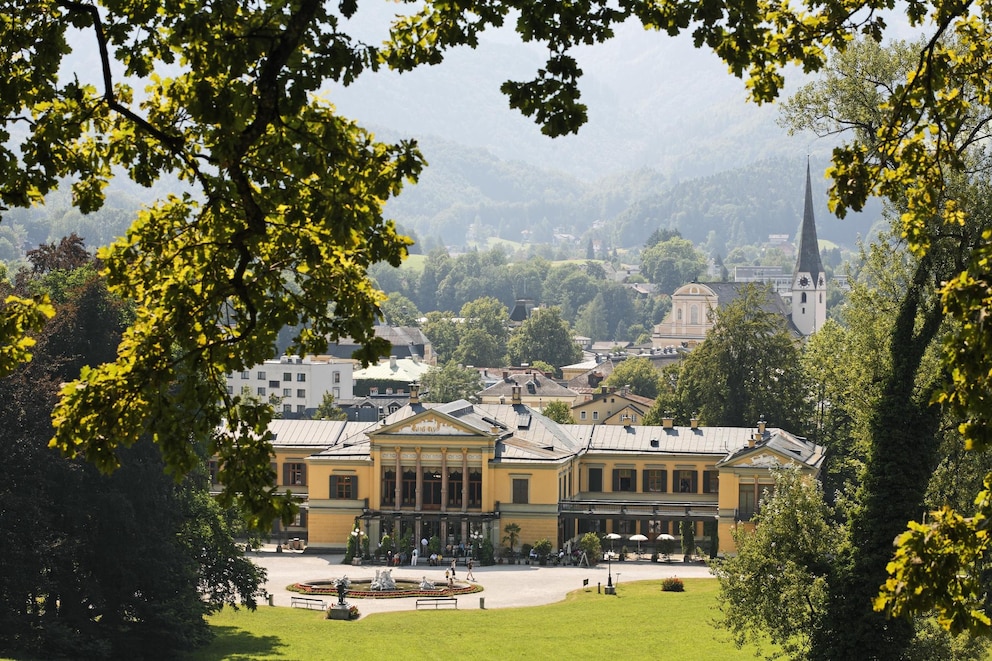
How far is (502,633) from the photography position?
4847cm

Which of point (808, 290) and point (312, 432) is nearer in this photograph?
point (312, 432)

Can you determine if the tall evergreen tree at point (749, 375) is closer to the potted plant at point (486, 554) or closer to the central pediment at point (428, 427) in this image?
the central pediment at point (428, 427)

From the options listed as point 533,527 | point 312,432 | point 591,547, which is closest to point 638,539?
point 591,547

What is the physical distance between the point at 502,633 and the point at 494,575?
49.9 feet

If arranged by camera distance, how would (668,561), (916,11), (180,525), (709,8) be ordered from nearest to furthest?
(709,8)
(916,11)
(180,525)
(668,561)

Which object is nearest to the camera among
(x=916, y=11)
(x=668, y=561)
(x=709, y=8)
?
(x=709, y=8)

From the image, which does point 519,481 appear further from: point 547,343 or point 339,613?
point 547,343

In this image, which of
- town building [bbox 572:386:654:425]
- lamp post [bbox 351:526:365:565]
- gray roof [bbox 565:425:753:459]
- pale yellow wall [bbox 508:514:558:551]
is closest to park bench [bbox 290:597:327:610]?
lamp post [bbox 351:526:365:565]

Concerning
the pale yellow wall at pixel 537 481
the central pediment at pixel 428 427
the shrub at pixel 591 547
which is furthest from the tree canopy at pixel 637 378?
the shrub at pixel 591 547

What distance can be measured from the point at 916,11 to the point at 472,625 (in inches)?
1520

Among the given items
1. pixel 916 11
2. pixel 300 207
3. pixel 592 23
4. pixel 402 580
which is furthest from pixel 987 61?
pixel 402 580

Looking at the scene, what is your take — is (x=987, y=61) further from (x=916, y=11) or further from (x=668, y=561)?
(x=668, y=561)

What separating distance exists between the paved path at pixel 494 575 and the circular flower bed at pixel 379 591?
0.51 metres

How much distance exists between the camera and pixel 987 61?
13.9 m
